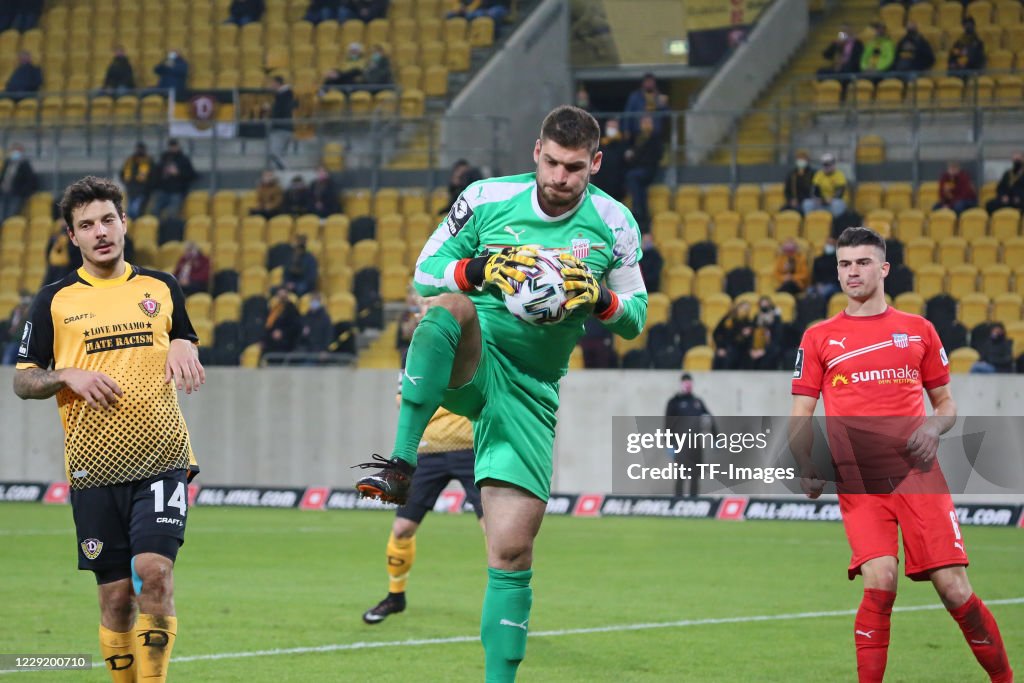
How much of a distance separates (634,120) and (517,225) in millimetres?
19468

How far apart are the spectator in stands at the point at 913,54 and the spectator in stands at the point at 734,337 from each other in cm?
658

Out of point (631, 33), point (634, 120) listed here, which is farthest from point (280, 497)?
point (631, 33)

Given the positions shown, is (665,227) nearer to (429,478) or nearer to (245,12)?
(245,12)

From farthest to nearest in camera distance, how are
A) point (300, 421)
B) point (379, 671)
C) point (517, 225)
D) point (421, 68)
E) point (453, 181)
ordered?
point (421, 68) < point (453, 181) < point (300, 421) < point (379, 671) < point (517, 225)

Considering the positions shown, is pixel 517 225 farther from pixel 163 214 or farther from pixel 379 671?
pixel 163 214

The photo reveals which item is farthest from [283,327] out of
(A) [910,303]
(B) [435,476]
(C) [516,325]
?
(C) [516,325]

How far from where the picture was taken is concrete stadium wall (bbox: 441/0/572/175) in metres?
28.1

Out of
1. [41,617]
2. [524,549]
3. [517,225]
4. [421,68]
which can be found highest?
[421,68]

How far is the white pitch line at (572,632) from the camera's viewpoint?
9.61 m

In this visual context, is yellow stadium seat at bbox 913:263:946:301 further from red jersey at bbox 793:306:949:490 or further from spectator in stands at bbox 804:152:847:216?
red jersey at bbox 793:306:949:490

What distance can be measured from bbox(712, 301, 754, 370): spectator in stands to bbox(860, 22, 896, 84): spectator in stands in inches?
251

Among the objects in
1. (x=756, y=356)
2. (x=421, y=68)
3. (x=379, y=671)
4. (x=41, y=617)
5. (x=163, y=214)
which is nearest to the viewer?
(x=379, y=671)

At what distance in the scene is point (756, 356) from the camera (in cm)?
2130

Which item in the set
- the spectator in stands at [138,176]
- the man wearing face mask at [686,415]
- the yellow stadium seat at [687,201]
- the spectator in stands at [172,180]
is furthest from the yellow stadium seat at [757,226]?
the spectator in stands at [138,176]
